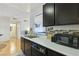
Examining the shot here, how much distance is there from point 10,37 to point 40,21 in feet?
2.27

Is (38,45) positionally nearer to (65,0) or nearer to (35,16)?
(35,16)

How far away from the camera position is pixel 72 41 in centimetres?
192

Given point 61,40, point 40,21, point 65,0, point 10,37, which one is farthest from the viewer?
point 40,21

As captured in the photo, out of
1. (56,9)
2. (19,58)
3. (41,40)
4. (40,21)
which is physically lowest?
(19,58)

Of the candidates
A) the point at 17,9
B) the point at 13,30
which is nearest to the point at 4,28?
the point at 13,30

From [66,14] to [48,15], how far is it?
0.55 meters

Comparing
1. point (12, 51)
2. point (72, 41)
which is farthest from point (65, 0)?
point (12, 51)

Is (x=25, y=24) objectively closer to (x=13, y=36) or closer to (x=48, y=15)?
(x=13, y=36)

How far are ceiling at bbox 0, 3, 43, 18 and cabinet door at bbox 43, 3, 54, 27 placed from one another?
0.39 metres

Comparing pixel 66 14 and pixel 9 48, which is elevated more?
pixel 66 14

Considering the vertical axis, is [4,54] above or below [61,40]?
below

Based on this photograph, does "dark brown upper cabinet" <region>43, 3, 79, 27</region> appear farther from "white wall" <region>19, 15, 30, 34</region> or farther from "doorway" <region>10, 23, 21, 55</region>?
"doorway" <region>10, 23, 21, 55</region>

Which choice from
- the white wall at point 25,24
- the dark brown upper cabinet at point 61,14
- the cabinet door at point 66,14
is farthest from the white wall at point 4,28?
the cabinet door at point 66,14

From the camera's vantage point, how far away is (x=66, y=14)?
1.96 m
